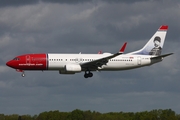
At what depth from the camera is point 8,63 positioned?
441 feet

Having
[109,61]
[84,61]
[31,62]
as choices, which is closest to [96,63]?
[84,61]

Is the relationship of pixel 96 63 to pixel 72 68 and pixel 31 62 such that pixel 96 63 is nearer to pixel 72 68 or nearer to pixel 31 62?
pixel 72 68

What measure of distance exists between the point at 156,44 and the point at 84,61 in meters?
18.0

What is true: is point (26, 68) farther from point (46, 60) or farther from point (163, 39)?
point (163, 39)

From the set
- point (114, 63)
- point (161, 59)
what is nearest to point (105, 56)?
point (114, 63)

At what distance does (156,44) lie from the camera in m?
147

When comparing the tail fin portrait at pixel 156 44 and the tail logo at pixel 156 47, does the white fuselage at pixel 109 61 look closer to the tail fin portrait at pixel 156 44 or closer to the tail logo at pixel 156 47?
the tail fin portrait at pixel 156 44

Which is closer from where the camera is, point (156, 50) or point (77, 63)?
point (77, 63)

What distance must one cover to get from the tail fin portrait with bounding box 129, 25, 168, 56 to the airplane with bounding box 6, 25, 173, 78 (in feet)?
2.07

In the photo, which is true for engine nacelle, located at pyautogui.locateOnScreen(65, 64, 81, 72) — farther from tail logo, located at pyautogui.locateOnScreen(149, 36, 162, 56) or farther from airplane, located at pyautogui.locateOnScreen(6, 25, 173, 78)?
tail logo, located at pyautogui.locateOnScreen(149, 36, 162, 56)

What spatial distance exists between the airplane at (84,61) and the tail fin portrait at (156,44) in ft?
2.07

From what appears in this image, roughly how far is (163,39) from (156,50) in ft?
12.6

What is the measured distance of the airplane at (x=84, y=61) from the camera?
133 meters


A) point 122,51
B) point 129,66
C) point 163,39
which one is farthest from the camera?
point 163,39
